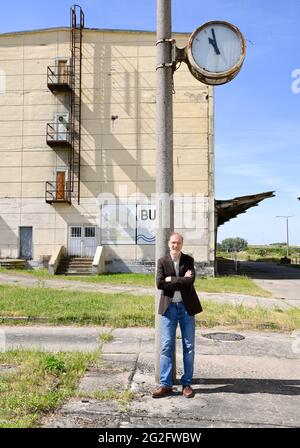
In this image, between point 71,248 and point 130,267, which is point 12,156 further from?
point 130,267

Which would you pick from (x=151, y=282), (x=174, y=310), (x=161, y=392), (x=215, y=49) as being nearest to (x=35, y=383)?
(x=161, y=392)

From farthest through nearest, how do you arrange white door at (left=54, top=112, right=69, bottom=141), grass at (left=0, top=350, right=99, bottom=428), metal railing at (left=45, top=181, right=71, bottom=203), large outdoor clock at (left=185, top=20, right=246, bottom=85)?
white door at (left=54, top=112, right=69, bottom=141), metal railing at (left=45, top=181, right=71, bottom=203), large outdoor clock at (left=185, top=20, right=246, bottom=85), grass at (left=0, top=350, right=99, bottom=428)

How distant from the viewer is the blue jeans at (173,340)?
16.7 feet

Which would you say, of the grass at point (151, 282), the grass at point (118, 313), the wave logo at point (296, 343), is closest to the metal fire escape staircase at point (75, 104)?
the grass at point (151, 282)

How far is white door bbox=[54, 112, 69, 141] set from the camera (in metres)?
26.0

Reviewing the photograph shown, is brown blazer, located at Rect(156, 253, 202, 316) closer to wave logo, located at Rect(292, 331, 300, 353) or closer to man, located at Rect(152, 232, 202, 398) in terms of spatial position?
man, located at Rect(152, 232, 202, 398)

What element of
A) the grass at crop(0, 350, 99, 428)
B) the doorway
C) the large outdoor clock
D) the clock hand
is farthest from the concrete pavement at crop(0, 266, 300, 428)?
the doorway

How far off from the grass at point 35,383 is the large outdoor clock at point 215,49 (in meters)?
4.08

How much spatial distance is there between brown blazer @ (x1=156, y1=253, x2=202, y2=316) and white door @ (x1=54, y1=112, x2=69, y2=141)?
21838 mm

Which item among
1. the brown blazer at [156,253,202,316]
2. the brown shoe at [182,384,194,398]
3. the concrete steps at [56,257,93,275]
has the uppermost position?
the brown blazer at [156,253,202,316]

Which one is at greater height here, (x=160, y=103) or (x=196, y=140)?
(x=196, y=140)

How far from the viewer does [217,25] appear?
5.48m

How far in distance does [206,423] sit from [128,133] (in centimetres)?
2282
